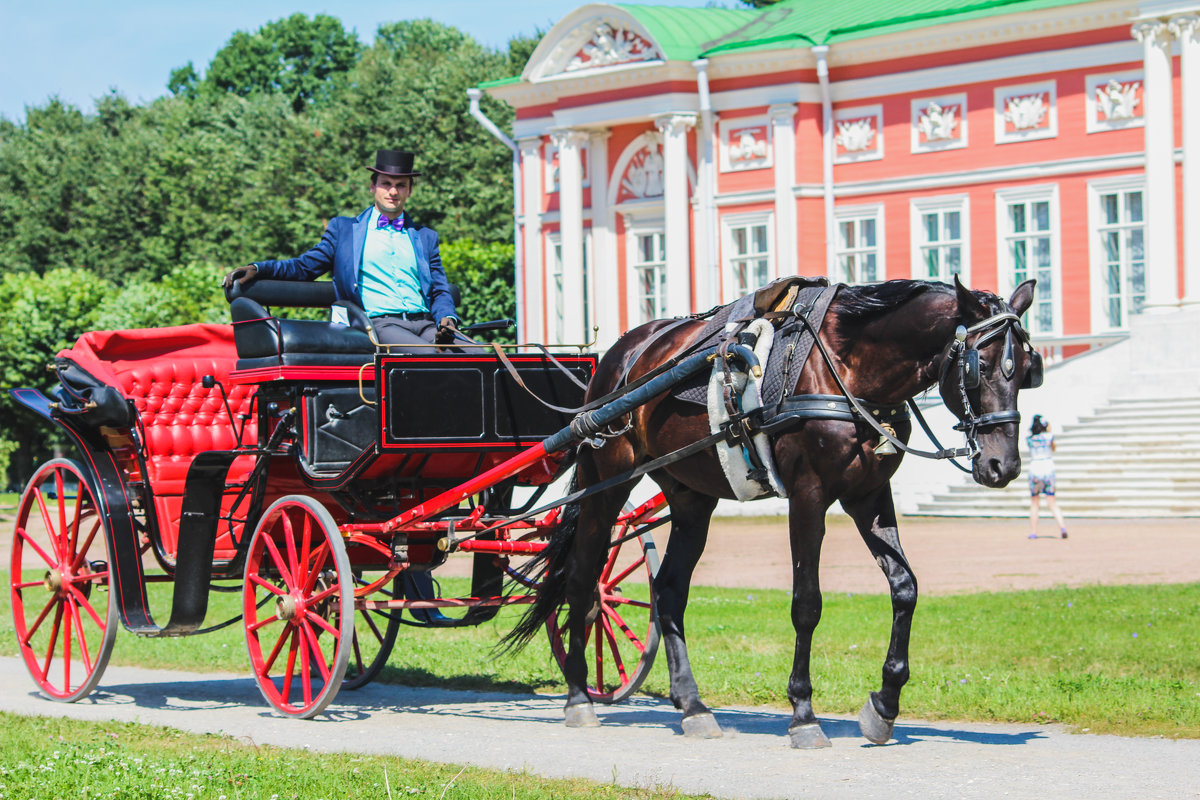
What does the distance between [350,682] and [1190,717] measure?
478cm

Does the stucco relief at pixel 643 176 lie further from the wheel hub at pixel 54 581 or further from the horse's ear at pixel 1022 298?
the horse's ear at pixel 1022 298

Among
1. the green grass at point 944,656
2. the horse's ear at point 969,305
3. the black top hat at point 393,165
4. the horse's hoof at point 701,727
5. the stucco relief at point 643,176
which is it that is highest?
the stucco relief at point 643,176

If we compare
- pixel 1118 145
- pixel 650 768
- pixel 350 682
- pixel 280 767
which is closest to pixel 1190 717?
pixel 650 768

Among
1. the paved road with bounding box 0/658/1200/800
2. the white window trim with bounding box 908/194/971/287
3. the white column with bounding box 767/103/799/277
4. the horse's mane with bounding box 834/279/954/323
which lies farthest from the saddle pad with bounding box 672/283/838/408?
the white column with bounding box 767/103/799/277

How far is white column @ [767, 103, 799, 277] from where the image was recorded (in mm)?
30953

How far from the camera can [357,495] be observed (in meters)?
8.84

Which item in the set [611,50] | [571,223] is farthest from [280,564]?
[571,223]

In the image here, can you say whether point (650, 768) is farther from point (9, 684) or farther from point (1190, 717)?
point (9, 684)

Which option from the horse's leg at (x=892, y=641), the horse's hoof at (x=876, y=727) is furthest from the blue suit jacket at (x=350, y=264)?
the horse's hoof at (x=876, y=727)

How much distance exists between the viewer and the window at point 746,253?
31.8 metres

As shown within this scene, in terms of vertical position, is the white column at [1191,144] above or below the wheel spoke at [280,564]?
above

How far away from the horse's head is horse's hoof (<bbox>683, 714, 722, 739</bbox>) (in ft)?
5.92

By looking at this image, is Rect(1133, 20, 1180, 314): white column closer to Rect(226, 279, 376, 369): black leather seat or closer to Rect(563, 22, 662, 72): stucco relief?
Rect(563, 22, 662, 72): stucco relief

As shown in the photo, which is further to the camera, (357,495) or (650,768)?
(357,495)
